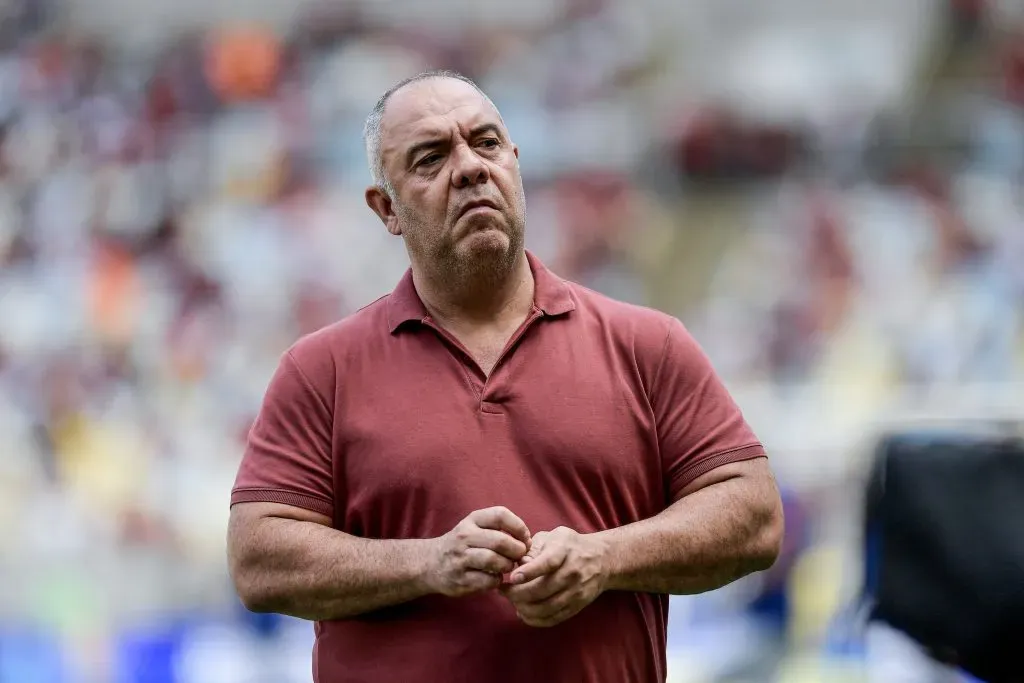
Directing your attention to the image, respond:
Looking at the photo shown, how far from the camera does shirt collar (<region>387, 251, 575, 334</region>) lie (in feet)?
7.31

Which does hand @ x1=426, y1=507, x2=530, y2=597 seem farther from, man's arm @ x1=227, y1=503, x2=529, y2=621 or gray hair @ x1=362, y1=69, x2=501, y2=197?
gray hair @ x1=362, y1=69, x2=501, y2=197

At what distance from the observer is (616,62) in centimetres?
947

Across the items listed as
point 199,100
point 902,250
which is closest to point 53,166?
point 199,100

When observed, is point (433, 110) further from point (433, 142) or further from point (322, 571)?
point (322, 571)

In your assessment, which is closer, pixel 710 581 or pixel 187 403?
pixel 710 581

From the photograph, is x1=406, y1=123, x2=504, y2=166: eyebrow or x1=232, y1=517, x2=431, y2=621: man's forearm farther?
x1=406, y1=123, x2=504, y2=166: eyebrow

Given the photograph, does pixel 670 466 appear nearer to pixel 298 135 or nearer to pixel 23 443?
pixel 23 443

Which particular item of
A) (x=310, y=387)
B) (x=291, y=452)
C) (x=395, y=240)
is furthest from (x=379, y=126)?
(x=395, y=240)

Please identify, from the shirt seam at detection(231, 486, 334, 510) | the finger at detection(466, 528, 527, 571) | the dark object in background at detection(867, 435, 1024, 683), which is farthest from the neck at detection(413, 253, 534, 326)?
the dark object in background at detection(867, 435, 1024, 683)

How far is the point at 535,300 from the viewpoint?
226 centimetres

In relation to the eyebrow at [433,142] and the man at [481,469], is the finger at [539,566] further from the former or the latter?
the eyebrow at [433,142]

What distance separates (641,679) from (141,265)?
711 centimetres

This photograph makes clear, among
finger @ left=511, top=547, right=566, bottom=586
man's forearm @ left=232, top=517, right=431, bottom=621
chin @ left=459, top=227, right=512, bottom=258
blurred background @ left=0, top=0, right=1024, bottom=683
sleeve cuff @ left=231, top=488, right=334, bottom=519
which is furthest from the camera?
blurred background @ left=0, top=0, right=1024, bottom=683

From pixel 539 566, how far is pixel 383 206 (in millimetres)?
838
